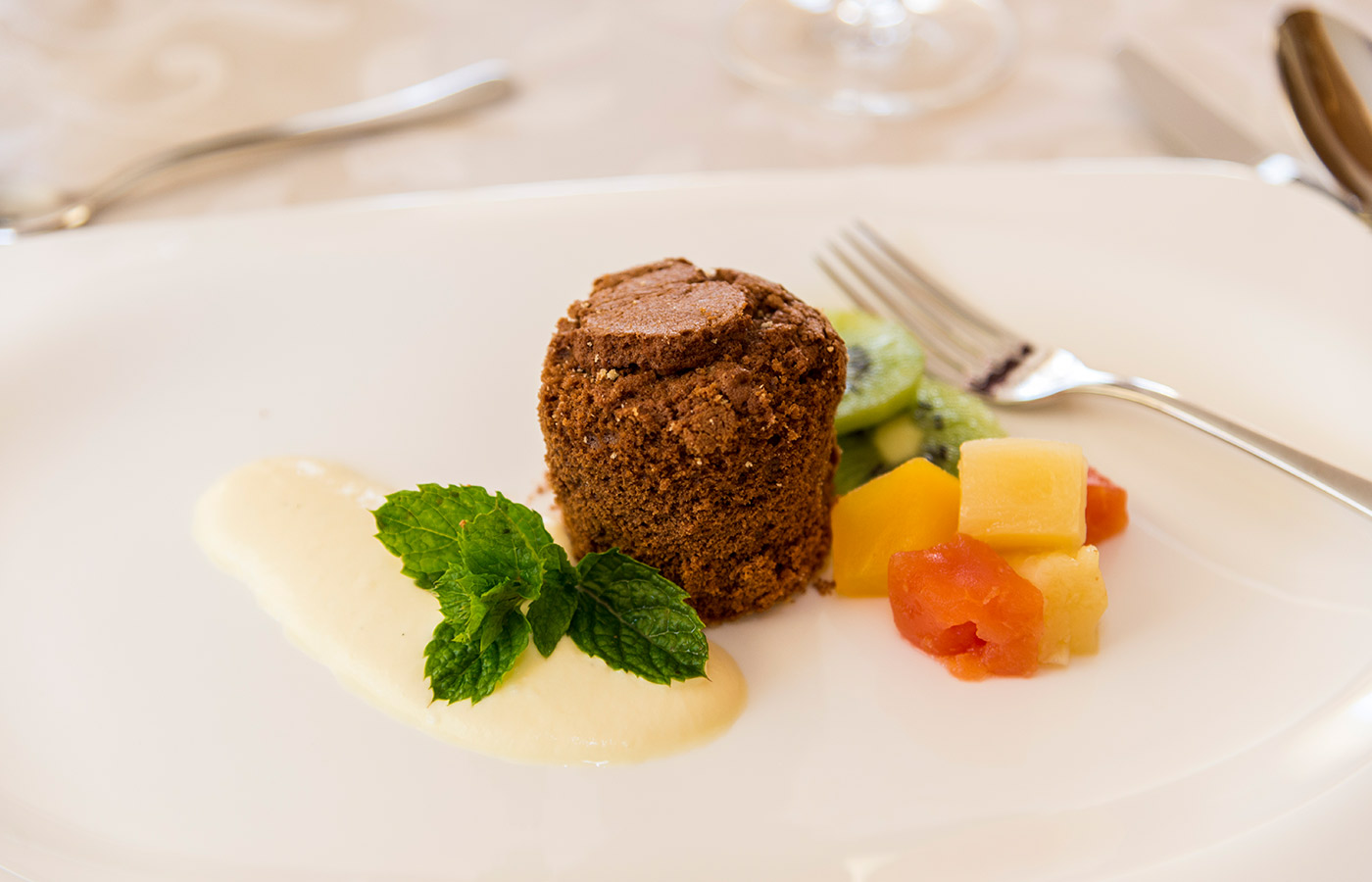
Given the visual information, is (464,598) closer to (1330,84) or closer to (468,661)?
(468,661)

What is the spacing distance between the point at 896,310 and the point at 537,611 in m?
1.41

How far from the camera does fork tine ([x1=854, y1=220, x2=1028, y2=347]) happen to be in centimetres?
287

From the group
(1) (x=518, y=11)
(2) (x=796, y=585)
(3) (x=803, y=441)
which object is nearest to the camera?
(3) (x=803, y=441)

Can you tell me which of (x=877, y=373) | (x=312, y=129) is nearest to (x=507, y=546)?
(x=877, y=373)

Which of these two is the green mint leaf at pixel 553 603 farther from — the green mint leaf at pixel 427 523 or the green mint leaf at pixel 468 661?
the green mint leaf at pixel 427 523

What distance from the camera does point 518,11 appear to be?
4648 mm

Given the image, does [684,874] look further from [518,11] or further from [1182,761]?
[518,11]

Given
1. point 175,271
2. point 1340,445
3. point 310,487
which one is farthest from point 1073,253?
point 175,271

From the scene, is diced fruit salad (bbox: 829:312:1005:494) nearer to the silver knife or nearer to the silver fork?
the silver fork

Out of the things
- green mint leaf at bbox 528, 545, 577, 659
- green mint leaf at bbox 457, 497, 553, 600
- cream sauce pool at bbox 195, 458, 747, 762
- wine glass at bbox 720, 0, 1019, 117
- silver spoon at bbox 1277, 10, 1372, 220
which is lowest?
cream sauce pool at bbox 195, 458, 747, 762

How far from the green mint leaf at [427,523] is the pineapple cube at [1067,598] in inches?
46.8

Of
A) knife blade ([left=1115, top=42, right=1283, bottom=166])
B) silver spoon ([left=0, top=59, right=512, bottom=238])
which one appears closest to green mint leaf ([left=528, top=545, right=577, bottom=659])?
silver spoon ([left=0, top=59, right=512, bottom=238])

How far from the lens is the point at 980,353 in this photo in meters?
2.83

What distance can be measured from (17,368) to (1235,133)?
3.91 metres
